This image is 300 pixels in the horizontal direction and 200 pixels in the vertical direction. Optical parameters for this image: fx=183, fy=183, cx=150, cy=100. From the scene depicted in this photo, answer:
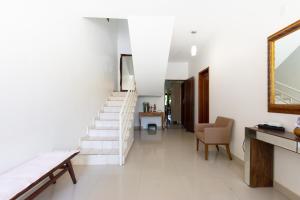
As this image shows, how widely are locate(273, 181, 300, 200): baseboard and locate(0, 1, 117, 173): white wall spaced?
3255 millimetres

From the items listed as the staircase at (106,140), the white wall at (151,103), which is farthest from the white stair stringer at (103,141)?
the white wall at (151,103)

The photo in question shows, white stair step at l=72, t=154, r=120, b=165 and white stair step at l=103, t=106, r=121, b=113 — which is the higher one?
white stair step at l=103, t=106, r=121, b=113

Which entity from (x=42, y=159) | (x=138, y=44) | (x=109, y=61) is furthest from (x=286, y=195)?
(x=109, y=61)

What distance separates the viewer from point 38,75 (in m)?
2.46

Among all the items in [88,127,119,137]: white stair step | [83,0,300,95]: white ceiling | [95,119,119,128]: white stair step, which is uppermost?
[83,0,300,95]: white ceiling

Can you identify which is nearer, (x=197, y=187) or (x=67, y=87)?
(x=197, y=187)

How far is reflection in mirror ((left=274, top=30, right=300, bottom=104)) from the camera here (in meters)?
2.10

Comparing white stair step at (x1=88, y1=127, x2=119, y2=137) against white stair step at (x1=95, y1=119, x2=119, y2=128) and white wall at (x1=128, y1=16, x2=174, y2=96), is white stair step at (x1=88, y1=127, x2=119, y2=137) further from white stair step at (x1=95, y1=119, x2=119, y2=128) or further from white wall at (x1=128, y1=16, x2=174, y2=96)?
white wall at (x1=128, y1=16, x2=174, y2=96)

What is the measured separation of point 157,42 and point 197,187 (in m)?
2.67

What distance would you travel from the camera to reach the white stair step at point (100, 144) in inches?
147

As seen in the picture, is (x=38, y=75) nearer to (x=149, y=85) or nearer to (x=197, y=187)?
(x=197, y=187)

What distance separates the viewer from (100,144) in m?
3.74

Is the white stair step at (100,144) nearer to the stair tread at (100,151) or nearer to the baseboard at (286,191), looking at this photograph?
the stair tread at (100,151)

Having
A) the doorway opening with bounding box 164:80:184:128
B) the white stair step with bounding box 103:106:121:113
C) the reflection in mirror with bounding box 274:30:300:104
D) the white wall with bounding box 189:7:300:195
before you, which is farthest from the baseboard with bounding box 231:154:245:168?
the doorway opening with bounding box 164:80:184:128
